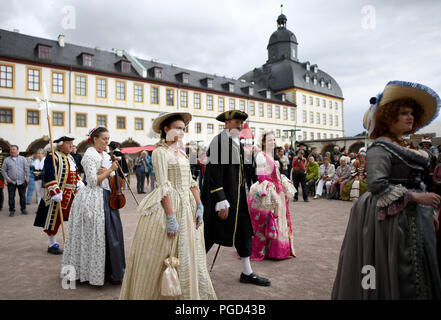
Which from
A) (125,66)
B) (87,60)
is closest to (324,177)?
(125,66)

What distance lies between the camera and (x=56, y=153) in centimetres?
483

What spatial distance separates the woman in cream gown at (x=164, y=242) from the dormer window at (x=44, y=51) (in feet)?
98.7

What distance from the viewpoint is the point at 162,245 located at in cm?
253

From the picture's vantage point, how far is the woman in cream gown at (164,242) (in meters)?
2.52

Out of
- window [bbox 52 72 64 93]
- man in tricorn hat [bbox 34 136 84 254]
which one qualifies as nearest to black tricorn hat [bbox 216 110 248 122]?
man in tricorn hat [bbox 34 136 84 254]

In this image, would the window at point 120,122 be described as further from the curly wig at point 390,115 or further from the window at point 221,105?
the curly wig at point 390,115

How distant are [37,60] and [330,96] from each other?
4492 centimetres

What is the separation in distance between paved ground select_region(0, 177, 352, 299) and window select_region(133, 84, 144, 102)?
2666 centimetres

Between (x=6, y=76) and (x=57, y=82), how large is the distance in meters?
3.84

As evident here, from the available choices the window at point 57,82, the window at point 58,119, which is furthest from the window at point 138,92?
the window at point 58,119

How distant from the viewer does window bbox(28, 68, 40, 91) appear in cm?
2586

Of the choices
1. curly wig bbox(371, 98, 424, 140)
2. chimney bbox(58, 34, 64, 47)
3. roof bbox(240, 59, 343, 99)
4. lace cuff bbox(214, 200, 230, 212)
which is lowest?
lace cuff bbox(214, 200, 230, 212)

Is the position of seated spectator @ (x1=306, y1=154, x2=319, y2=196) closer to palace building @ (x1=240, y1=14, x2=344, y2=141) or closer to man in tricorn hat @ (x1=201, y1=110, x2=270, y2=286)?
man in tricorn hat @ (x1=201, y1=110, x2=270, y2=286)
